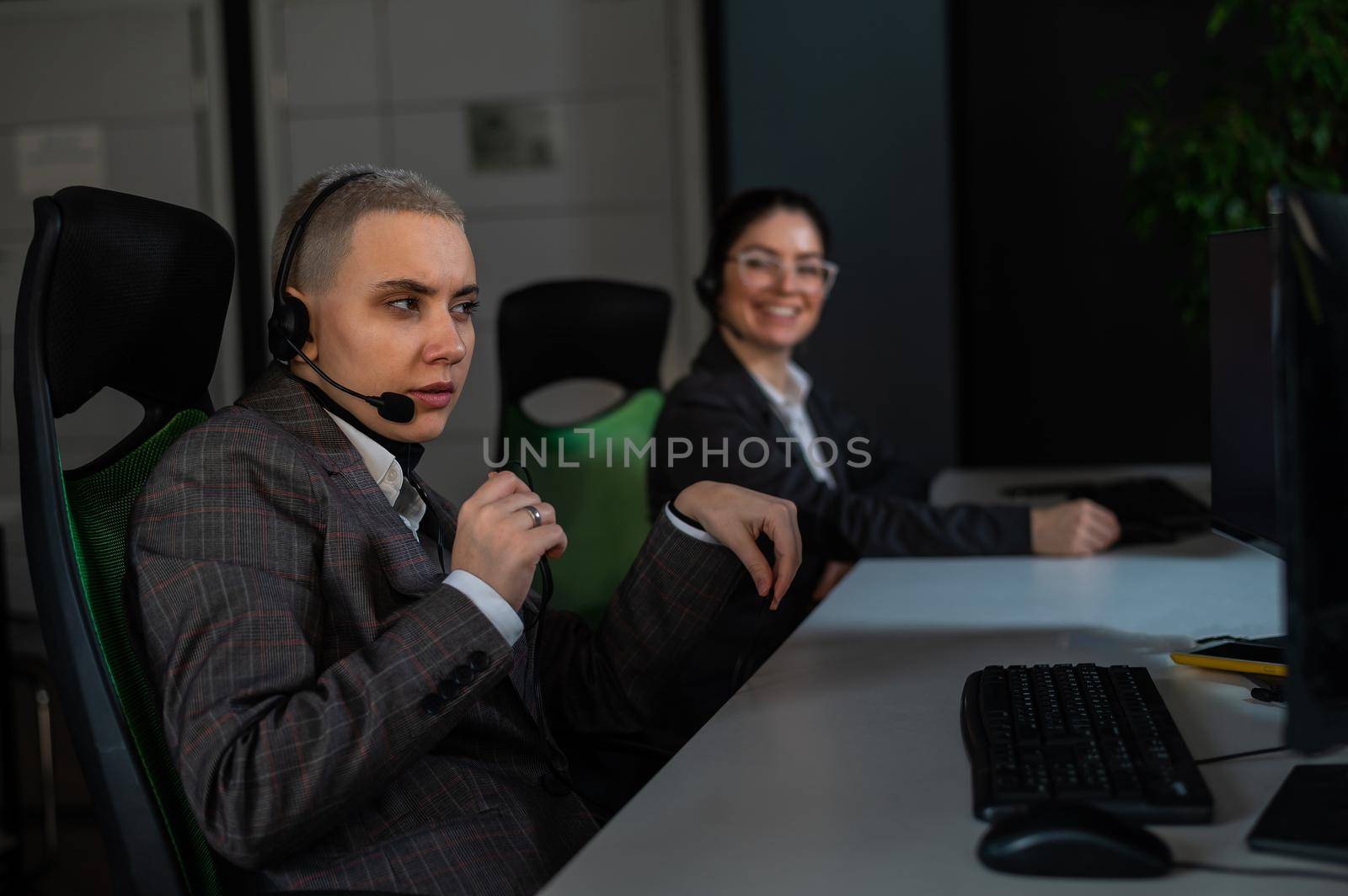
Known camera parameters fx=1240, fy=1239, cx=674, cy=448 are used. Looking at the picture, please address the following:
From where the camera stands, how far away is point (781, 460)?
194cm

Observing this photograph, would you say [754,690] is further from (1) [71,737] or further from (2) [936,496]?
(2) [936,496]

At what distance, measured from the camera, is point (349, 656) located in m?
0.93

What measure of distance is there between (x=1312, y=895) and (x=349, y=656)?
0.65 metres

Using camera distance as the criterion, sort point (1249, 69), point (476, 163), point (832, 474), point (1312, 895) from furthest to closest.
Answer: point (476, 163) → point (1249, 69) → point (832, 474) → point (1312, 895)

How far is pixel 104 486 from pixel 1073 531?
4.23 feet

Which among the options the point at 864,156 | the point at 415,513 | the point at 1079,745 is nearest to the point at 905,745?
the point at 1079,745

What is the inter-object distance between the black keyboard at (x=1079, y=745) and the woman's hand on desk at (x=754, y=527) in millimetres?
214

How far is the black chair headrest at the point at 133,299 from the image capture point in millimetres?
906

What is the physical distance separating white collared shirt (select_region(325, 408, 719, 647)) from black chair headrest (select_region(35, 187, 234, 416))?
5.3 inches

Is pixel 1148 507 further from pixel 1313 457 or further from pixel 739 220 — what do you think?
pixel 1313 457

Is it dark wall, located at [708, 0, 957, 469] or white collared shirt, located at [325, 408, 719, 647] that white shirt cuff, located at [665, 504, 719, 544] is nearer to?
white collared shirt, located at [325, 408, 719, 647]

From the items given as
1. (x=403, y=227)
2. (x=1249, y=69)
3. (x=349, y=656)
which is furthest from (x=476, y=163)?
(x=349, y=656)

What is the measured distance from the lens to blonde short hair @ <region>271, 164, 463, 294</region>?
105 cm

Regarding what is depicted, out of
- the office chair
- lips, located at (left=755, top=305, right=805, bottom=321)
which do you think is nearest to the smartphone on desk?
the office chair
